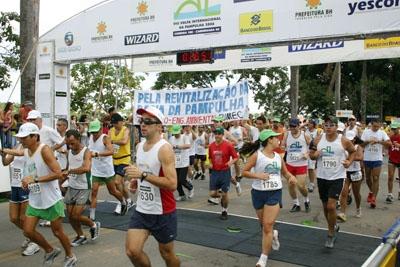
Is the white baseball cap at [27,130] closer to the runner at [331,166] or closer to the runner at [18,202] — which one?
the runner at [18,202]

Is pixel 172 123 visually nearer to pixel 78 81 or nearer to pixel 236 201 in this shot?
pixel 236 201

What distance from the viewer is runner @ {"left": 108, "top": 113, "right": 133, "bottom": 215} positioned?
9.38 m

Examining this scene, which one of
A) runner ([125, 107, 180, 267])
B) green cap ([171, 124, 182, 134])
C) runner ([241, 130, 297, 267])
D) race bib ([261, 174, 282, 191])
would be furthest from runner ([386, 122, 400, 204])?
runner ([125, 107, 180, 267])

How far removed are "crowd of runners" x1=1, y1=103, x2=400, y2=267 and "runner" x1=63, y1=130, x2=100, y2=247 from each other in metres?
0.01

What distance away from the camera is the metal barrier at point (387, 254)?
2574 millimetres

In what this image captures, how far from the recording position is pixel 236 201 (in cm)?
1127

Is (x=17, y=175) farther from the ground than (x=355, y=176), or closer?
farther from the ground

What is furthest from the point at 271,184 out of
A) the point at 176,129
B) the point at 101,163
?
the point at 176,129

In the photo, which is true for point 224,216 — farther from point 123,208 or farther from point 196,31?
point 196,31

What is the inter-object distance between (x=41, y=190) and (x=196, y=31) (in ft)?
16.3

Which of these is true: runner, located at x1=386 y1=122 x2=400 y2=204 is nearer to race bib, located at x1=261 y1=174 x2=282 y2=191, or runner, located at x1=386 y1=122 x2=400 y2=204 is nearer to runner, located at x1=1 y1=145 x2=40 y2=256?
race bib, located at x1=261 y1=174 x2=282 y2=191

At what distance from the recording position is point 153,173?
462 cm

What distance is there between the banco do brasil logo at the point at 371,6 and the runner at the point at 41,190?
531 cm

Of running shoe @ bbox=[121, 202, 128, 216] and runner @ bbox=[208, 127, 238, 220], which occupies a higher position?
runner @ bbox=[208, 127, 238, 220]
